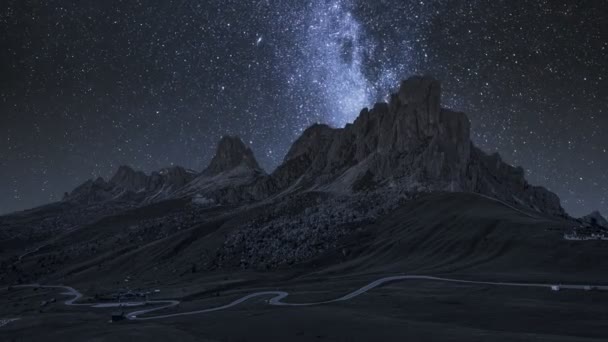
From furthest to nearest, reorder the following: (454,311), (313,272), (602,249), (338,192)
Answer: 1. (338,192)
2. (313,272)
3. (602,249)
4. (454,311)

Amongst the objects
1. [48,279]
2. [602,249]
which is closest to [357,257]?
[602,249]

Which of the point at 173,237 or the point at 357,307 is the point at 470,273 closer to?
the point at 357,307

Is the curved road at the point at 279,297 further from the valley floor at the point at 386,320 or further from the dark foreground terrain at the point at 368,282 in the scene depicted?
the valley floor at the point at 386,320

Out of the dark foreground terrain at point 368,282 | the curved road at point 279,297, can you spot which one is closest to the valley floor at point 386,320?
the dark foreground terrain at point 368,282

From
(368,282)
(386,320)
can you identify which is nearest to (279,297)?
(368,282)

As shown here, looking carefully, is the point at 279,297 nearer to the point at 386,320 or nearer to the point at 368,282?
the point at 368,282

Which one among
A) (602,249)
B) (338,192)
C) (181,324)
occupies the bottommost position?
(181,324)

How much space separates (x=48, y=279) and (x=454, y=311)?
147889mm

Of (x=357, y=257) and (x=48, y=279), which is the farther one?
(x=48, y=279)

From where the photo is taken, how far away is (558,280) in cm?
6938

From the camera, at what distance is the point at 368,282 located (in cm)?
8594

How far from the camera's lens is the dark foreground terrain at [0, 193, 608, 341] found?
50.7 m

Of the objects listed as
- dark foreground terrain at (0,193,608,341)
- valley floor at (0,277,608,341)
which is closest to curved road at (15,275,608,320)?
dark foreground terrain at (0,193,608,341)

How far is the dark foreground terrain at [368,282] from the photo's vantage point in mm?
50656
